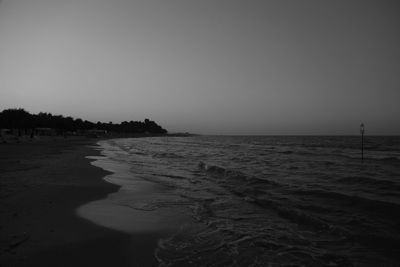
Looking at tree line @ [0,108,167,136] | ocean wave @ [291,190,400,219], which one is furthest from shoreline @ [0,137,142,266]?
tree line @ [0,108,167,136]

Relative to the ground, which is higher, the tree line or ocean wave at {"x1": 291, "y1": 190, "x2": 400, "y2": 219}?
the tree line

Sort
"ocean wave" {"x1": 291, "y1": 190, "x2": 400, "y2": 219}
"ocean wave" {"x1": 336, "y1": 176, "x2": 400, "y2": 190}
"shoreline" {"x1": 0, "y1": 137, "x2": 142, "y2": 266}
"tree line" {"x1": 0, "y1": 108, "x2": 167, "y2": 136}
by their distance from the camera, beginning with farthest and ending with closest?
1. "tree line" {"x1": 0, "y1": 108, "x2": 167, "y2": 136}
2. "ocean wave" {"x1": 336, "y1": 176, "x2": 400, "y2": 190}
3. "ocean wave" {"x1": 291, "y1": 190, "x2": 400, "y2": 219}
4. "shoreline" {"x1": 0, "y1": 137, "x2": 142, "y2": 266}

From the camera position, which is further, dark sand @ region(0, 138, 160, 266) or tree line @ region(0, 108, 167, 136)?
tree line @ region(0, 108, 167, 136)

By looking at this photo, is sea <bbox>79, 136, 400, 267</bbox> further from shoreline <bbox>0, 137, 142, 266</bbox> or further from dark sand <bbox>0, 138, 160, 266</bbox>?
shoreline <bbox>0, 137, 142, 266</bbox>

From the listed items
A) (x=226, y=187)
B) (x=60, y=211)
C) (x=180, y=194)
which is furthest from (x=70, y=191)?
(x=226, y=187)

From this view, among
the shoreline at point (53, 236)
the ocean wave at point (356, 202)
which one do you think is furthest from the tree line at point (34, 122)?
the ocean wave at point (356, 202)

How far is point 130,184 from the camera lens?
13.8 m

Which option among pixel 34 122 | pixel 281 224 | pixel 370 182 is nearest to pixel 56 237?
pixel 281 224

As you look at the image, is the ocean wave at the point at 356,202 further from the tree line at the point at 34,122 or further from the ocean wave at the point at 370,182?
the tree line at the point at 34,122

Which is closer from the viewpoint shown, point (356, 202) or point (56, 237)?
point (56, 237)

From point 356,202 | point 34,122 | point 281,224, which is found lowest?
point 281,224

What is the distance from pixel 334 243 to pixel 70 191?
906cm

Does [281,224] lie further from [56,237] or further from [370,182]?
[370,182]

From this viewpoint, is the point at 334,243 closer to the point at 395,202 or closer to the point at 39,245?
the point at 395,202
